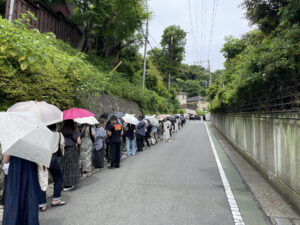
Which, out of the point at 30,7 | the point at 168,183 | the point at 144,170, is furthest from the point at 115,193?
the point at 30,7

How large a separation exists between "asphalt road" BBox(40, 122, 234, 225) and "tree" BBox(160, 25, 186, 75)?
134 feet

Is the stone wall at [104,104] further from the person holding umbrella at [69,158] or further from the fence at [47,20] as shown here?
the fence at [47,20]

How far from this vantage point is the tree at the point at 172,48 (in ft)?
151

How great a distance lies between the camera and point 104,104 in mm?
11898

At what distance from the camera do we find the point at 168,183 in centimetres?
568

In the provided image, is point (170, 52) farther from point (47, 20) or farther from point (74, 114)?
point (74, 114)

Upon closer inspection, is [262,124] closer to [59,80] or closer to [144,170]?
[144,170]

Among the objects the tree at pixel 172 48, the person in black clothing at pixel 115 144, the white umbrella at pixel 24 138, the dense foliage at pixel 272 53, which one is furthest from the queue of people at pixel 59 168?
the tree at pixel 172 48

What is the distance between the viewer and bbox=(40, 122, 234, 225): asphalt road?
366cm

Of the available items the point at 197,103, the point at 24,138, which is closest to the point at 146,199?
the point at 24,138

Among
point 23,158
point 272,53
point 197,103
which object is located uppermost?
point 197,103

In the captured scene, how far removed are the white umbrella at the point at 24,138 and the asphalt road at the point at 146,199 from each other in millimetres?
1557

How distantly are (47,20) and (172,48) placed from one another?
35.0m

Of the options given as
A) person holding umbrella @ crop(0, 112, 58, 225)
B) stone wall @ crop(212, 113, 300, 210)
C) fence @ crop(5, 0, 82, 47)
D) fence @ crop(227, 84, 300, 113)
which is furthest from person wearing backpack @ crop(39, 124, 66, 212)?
fence @ crop(5, 0, 82, 47)
